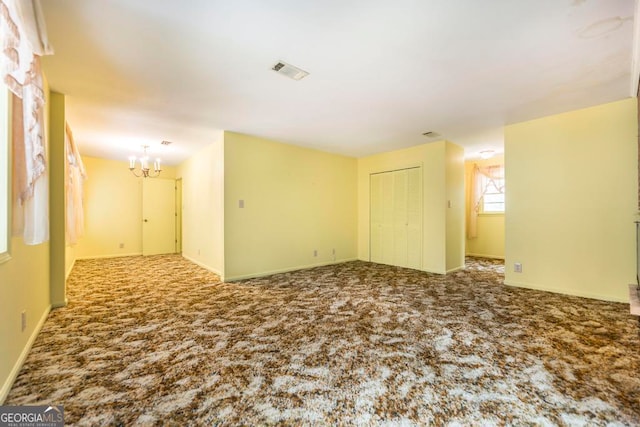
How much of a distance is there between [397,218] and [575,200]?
105 inches

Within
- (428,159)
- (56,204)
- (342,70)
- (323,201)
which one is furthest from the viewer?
(323,201)

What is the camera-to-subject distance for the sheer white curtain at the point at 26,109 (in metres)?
1.26

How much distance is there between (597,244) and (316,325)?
11.9 feet

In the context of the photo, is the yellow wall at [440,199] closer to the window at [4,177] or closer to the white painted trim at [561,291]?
the white painted trim at [561,291]

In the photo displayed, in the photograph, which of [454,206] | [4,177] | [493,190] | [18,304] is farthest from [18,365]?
[493,190]

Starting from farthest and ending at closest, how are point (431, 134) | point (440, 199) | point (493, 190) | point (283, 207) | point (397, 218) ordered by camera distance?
point (493, 190), point (397, 218), point (283, 207), point (440, 199), point (431, 134)

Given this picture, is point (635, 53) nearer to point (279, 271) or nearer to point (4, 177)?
point (4, 177)

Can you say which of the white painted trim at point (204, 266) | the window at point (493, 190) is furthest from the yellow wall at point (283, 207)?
the window at point (493, 190)

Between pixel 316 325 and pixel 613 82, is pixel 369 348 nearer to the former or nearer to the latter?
pixel 316 325

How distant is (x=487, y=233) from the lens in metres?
6.45

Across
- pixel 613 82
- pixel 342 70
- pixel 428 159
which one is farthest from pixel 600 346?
pixel 428 159

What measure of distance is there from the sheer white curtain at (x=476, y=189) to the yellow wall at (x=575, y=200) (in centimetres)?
258

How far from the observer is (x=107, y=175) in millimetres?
6379

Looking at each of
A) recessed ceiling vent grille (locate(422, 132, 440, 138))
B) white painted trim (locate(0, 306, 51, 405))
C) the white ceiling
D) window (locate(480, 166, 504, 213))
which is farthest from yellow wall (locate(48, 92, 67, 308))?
window (locate(480, 166, 504, 213))
